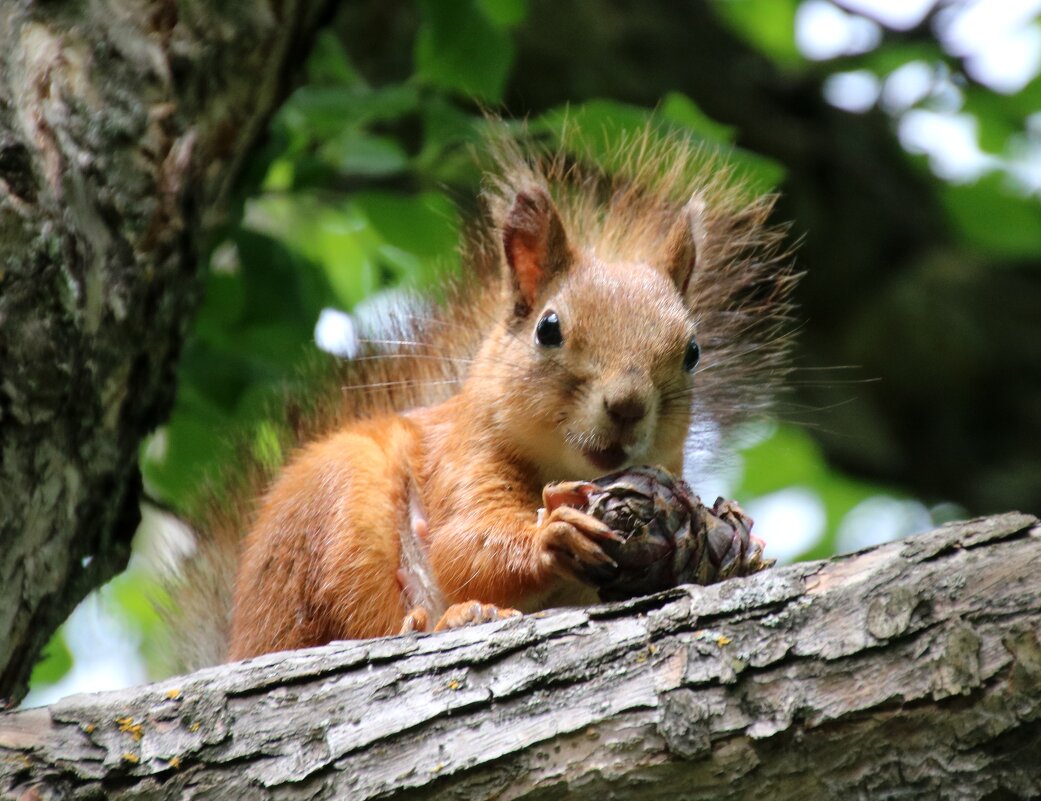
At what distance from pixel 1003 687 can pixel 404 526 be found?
5.26 ft

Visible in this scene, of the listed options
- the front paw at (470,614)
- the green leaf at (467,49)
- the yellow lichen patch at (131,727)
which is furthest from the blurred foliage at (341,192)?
the yellow lichen patch at (131,727)

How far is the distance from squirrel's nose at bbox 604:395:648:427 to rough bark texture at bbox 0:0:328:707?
1153 millimetres

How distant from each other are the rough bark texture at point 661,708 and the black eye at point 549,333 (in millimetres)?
956

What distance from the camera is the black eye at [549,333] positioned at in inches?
121

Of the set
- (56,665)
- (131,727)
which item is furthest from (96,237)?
(56,665)

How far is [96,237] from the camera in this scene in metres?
2.86

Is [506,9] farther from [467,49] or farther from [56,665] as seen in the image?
[56,665]

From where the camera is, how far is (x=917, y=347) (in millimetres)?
6531

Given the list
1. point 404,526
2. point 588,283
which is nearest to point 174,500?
point 404,526

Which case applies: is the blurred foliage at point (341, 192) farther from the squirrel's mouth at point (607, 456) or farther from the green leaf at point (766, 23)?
the green leaf at point (766, 23)

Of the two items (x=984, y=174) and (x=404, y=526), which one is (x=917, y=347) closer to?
(x=984, y=174)

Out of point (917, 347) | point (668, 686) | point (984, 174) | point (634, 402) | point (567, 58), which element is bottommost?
point (668, 686)

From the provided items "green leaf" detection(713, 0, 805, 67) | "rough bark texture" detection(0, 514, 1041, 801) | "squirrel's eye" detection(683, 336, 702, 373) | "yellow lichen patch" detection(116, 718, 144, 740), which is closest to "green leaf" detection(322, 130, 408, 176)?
"squirrel's eye" detection(683, 336, 702, 373)

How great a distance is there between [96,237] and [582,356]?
3.80 ft
